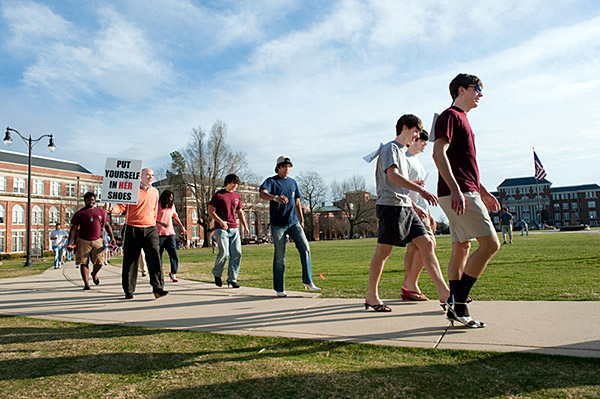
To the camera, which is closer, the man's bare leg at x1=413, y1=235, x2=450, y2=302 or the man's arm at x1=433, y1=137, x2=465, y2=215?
the man's arm at x1=433, y1=137, x2=465, y2=215

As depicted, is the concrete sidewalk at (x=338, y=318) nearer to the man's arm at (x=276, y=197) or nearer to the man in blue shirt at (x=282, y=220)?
the man in blue shirt at (x=282, y=220)

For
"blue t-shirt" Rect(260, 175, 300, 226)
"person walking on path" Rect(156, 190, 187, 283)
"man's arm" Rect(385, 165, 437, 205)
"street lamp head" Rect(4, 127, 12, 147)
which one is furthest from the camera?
"street lamp head" Rect(4, 127, 12, 147)

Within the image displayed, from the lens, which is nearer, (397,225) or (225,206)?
(397,225)

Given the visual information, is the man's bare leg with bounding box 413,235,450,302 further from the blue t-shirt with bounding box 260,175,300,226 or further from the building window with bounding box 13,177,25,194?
the building window with bounding box 13,177,25,194

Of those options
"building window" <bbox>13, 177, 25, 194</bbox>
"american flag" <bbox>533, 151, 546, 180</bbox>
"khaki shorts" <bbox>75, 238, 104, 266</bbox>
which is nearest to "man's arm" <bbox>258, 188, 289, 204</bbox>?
"khaki shorts" <bbox>75, 238, 104, 266</bbox>

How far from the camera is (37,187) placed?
2657 inches

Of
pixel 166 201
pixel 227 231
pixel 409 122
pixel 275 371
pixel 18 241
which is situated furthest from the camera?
pixel 18 241

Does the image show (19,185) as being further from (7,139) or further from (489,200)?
(489,200)

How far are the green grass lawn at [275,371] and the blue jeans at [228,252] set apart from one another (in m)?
3.48

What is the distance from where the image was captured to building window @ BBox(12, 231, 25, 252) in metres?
64.8

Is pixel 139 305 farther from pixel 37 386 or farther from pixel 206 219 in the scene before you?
pixel 206 219

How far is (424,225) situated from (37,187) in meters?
75.5

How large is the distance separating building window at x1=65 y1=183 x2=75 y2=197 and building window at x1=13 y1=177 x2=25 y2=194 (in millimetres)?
6503

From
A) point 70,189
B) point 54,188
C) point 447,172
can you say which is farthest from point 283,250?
point 70,189
